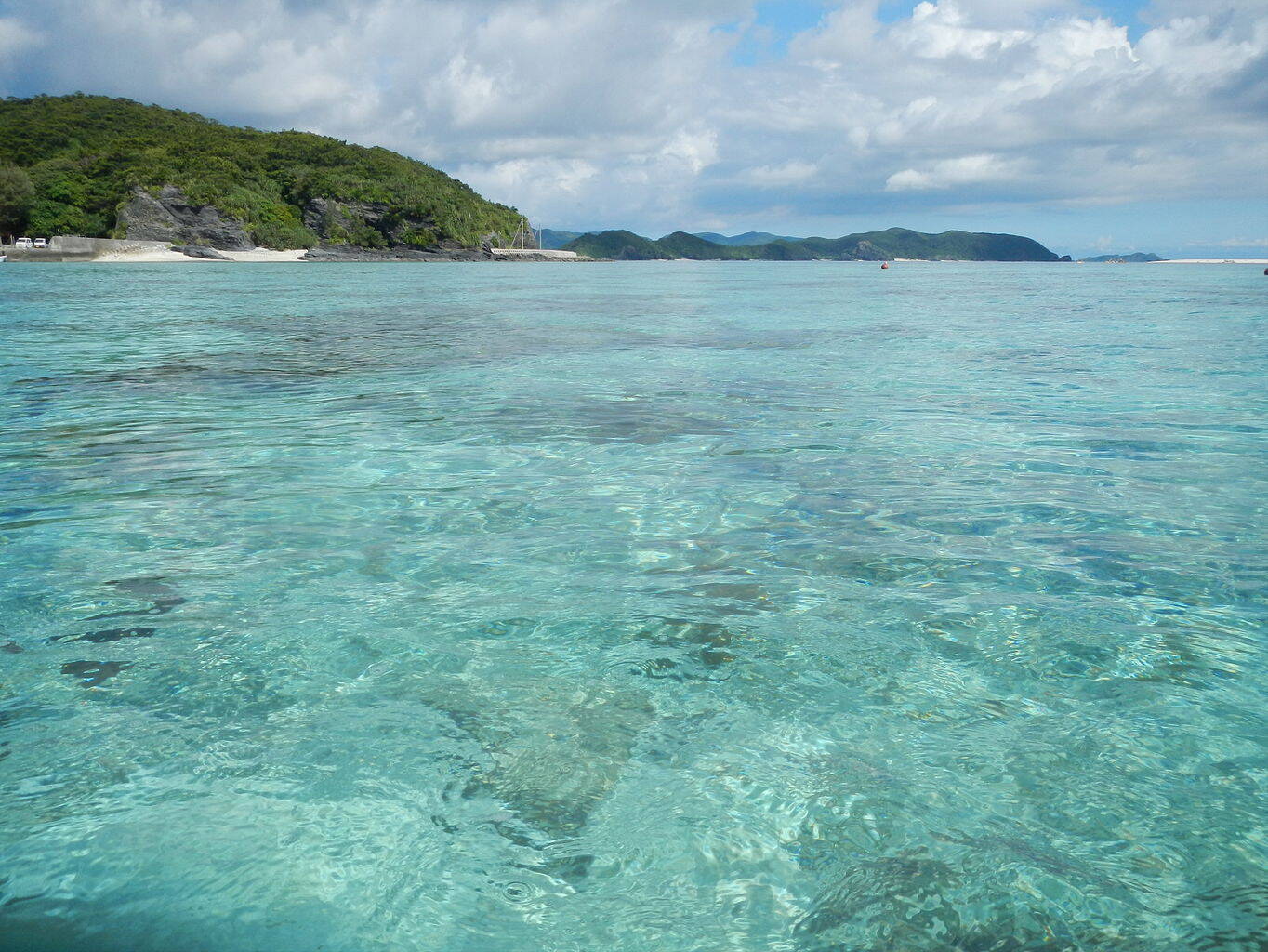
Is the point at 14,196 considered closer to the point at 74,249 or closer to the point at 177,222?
the point at 177,222

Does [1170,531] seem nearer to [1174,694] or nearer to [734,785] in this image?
[1174,694]

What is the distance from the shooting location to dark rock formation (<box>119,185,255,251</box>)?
10631cm

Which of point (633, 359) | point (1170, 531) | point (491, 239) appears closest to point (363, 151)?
point (491, 239)

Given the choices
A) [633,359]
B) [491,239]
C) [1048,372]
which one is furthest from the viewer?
[491,239]

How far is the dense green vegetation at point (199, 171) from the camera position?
111875 millimetres

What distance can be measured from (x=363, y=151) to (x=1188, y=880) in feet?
657

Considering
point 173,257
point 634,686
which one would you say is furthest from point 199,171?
point 634,686

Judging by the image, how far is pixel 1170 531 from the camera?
251 inches

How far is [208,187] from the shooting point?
11594 cm

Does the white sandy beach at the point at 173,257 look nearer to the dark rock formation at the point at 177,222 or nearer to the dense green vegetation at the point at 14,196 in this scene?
the dark rock formation at the point at 177,222

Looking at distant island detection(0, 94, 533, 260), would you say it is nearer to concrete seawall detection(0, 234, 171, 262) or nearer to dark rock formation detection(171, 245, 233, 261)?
dark rock formation detection(171, 245, 233, 261)

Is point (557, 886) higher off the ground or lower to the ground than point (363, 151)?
lower

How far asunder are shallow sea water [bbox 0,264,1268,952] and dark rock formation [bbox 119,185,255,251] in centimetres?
11681

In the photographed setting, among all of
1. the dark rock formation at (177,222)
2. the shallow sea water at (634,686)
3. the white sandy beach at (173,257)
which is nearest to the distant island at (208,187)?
the dark rock formation at (177,222)
